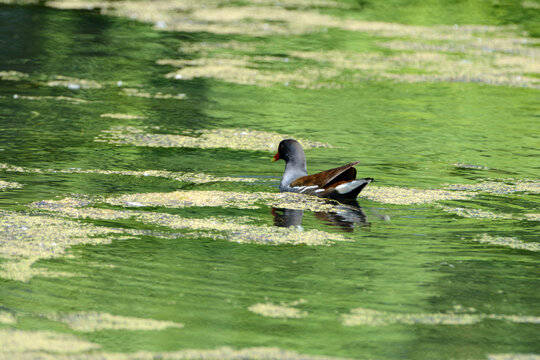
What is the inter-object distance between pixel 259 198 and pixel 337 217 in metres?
0.75

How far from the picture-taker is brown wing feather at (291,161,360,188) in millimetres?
7645

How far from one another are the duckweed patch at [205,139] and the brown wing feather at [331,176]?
1761 millimetres

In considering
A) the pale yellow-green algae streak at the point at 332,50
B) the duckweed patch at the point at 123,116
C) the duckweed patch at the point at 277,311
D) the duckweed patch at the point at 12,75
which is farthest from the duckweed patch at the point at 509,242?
the duckweed patch at the point at 12,75

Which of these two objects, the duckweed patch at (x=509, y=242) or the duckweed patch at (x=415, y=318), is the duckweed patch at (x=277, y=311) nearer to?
the duckweed patch at (x=415, y=318)

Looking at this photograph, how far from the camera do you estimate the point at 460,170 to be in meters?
8.95

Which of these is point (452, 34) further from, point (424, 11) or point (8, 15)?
point (8, 15)

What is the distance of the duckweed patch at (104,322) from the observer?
4.85 meters

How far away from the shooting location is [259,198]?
307 inches

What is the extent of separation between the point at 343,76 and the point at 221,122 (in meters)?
3.18

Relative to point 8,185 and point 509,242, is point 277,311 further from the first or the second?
point 8,185

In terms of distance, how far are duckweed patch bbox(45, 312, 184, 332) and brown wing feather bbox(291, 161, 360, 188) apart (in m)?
→ 2.95

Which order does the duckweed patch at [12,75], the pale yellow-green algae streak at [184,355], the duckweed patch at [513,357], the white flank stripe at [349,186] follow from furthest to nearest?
the duckweed patch at [12,75] → the white flank stripe at [349,186] → the duckweed patch at [513,357] → the pale yellow-green algae streak at [184,355]

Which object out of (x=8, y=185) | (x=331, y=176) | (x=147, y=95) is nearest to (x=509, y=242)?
(x=331, y=176)

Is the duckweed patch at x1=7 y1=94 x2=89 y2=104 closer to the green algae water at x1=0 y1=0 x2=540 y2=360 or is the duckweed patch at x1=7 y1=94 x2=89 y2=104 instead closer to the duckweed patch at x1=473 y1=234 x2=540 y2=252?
the green algae water at x1=0 y1=0 x2=540 y2=360
